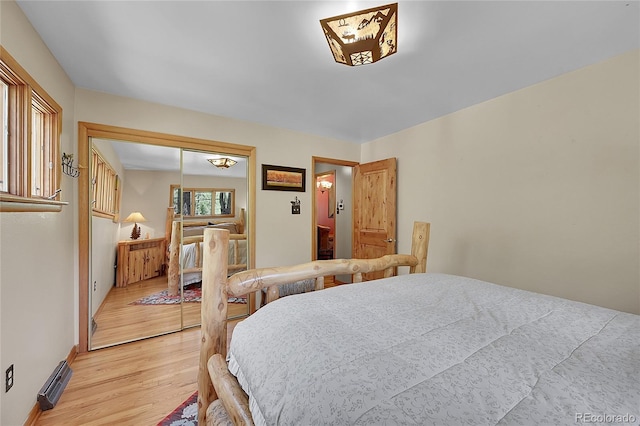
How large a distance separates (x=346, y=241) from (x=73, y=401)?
3.90 meters

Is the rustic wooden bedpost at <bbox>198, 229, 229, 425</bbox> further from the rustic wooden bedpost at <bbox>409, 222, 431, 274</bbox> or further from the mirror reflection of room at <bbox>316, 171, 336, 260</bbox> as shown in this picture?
the mirror reflection of room at <bbox>316, 171, 336, 260</bbox>

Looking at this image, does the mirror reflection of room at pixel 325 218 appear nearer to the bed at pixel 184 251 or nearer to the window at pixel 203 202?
the window at pixel 203 202

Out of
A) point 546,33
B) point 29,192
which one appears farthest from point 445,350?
point 29,192

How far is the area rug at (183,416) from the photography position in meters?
A: 1.57

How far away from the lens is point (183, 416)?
63.9 inches

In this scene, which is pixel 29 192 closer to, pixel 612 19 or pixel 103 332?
pixel 103 332

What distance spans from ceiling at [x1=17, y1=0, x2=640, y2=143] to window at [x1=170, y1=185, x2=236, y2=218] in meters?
0.92

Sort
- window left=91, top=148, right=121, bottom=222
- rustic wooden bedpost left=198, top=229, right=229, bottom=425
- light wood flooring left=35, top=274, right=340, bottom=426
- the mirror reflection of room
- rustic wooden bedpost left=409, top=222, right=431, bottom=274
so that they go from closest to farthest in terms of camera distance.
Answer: rustic wooden bedpost left=198, top=229, right=229, bottom=425 < light wood flooring left=35, top=274, right=340, bottom=426 < rustic wooden bedpost left=409, top=222, right=431, bottom=274 < window left=91, top=148, right=121, bottom=222 < the mirror reflection of room

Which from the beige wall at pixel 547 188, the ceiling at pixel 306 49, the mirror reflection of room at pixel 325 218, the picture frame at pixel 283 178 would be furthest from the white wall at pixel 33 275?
the mirror reflection of room at pixel 325 218

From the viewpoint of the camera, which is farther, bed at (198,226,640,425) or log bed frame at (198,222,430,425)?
log bed frame at (198,222,430,425)

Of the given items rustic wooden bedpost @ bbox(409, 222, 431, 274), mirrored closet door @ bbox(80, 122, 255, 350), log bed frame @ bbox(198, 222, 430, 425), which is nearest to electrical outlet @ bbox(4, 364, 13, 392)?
log bed frame @ bbox(198, 222, 430, 425)

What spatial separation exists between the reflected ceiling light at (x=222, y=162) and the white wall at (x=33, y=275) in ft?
4.10

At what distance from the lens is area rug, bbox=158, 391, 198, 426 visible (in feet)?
5.16

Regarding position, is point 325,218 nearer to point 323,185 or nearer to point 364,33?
point 323,185
